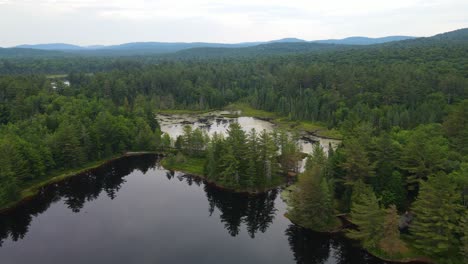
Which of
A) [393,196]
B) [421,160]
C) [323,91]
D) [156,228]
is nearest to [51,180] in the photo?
[156,228]

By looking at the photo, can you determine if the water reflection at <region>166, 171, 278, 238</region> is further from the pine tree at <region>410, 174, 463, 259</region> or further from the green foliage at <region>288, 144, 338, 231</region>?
the pine tree at <region>410, 174, 463, 259</region>

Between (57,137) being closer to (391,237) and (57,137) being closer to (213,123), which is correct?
(391,237)

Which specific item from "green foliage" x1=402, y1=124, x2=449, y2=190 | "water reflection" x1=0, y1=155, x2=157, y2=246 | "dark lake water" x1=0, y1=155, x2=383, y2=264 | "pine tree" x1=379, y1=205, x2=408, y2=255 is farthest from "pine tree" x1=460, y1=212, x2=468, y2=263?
"water reflection" x1=0, y1=155, x2=157, y2=246

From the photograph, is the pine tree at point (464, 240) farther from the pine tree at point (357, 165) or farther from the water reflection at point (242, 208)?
the water reflection at point (242, 208)

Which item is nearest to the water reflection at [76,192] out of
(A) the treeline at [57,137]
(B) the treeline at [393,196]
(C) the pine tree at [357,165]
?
(A) the treeline at [57,137]

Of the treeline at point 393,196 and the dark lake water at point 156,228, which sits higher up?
the treeline at point 393,196

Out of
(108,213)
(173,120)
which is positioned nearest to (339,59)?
(173,120)

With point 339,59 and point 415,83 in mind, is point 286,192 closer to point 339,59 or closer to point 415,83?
point 415,83
